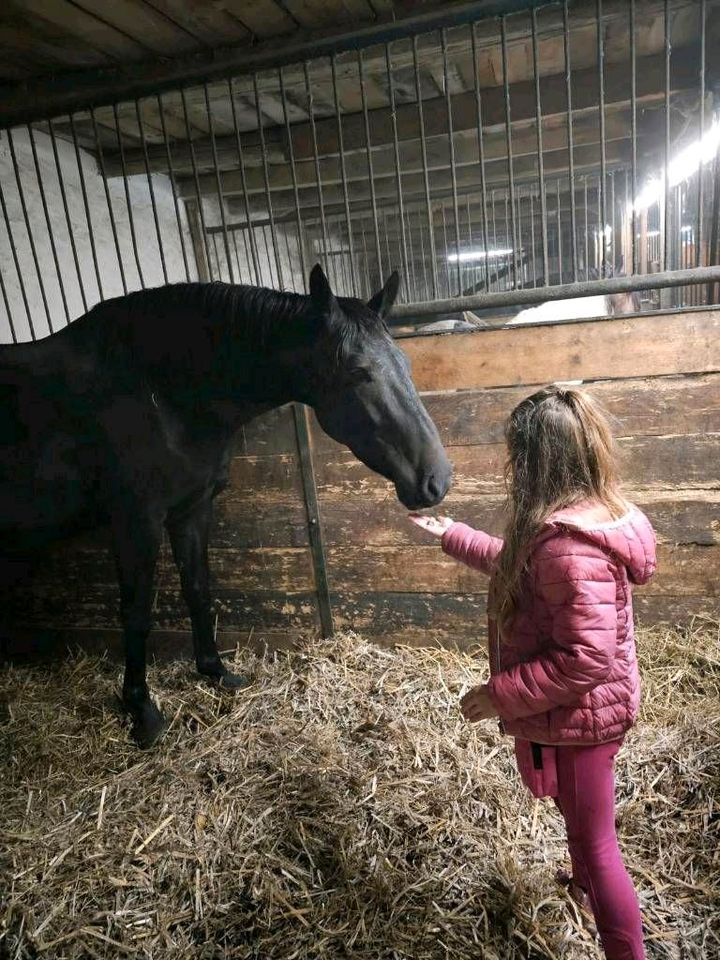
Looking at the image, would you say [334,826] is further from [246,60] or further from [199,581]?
[246,60]

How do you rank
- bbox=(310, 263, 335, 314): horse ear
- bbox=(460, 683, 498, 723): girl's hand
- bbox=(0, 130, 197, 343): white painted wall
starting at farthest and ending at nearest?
1. bbox=(0, 130, 197, 343): white painted wall
2. bbox=(310, 263, 335, 314): horse ear
3. bbox=(460, 683, 498, 723): girl's hand

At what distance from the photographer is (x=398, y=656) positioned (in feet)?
8.39

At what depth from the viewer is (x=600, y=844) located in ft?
4.01

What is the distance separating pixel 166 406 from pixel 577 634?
1616 millimetres

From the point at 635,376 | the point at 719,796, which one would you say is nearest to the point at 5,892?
the point at 719,796

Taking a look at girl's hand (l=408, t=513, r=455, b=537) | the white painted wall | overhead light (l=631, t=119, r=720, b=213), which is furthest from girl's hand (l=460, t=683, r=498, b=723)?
the white painted wall

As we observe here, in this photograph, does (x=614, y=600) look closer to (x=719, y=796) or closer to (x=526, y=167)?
(x=719, y=796)

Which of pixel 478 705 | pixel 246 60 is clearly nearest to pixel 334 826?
pixel 478 705

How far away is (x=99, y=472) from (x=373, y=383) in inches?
45.4

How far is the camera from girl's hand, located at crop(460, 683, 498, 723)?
1223 millimetres

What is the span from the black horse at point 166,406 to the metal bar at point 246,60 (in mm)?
1047

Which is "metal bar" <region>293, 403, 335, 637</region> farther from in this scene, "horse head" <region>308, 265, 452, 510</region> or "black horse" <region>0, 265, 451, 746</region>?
"horse head" <region>308, 265, 452, 510</region>

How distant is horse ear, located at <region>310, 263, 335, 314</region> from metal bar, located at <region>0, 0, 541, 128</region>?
118 cm

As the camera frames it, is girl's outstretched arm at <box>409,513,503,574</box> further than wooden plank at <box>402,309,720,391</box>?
No
